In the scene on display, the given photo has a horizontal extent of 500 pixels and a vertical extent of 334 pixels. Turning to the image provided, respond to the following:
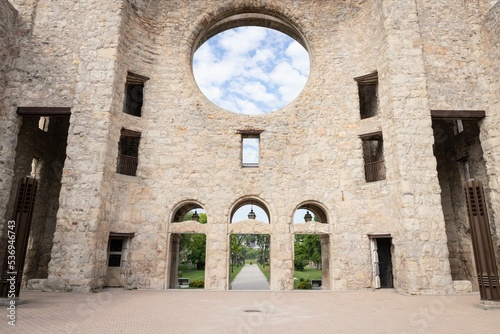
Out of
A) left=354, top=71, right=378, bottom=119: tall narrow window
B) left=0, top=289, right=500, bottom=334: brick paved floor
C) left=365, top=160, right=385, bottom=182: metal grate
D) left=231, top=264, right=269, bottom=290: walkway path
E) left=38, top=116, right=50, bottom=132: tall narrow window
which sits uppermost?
left=354, top=71, right=378, bottom=119: tall narrow window

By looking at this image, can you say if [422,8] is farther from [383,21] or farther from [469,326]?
[469,326]

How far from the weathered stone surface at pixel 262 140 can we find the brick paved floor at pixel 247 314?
1940 mm

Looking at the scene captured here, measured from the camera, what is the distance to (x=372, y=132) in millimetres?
12633

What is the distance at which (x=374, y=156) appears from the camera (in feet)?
46.9

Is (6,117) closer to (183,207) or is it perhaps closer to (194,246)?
(183,207)

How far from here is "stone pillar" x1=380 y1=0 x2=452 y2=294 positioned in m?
10.2

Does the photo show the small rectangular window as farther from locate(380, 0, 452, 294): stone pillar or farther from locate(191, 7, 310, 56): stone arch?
locate(380, 0, 452, 294): stone pillar

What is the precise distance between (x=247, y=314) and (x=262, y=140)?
781cm

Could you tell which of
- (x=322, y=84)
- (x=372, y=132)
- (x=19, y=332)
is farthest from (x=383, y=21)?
(x=19, y=332)

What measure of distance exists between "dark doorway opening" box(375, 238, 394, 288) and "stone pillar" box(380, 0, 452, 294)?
3.83 m

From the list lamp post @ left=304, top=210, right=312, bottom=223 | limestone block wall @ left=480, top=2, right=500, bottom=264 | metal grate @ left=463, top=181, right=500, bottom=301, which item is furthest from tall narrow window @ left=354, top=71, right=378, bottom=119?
metal grate @ left=463, top=181, right=500, bottom=301

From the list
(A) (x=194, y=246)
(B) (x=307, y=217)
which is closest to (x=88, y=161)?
(B) (x=307, y=217)

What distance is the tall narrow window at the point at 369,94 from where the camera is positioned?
13.5 m

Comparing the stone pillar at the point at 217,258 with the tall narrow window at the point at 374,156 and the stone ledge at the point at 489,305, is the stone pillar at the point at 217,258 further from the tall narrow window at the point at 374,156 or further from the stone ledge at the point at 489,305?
the stone ledge at the point at 489,305
